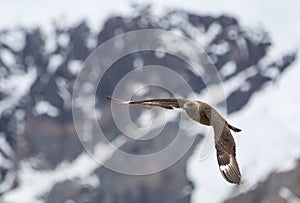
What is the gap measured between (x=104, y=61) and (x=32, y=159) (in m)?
23.6

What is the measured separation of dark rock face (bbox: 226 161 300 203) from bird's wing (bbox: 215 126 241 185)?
85.8m

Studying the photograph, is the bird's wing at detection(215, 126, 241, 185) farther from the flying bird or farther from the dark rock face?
the dark rock face

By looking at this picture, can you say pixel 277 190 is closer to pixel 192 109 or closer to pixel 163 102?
pixel 163 102

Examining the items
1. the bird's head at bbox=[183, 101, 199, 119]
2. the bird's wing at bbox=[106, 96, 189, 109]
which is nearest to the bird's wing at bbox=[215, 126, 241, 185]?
the bird's head at bbox=[183, 101, 199, 119]

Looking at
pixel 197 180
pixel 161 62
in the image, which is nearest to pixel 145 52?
pixel 161 62

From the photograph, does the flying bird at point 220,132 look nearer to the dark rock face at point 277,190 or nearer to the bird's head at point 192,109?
the bird's head at point 192,109

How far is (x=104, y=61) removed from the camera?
176m

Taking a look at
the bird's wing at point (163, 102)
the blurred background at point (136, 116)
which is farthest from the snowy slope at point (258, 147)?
the bird's wing at point (163, 102)

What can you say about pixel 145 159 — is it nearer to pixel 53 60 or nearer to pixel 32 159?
pixel 32 159

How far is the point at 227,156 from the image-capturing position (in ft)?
71.2

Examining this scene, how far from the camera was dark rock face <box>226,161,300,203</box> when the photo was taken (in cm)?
10750

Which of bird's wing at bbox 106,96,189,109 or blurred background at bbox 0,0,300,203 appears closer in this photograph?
bird's wing at bbox 106,96,189,109

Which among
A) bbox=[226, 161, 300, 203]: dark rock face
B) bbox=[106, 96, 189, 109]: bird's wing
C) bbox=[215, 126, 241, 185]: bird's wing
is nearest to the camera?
bbox=[215, 126, 241, 185]: bird's wing

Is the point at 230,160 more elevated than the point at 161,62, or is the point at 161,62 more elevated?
the point at 230,160
